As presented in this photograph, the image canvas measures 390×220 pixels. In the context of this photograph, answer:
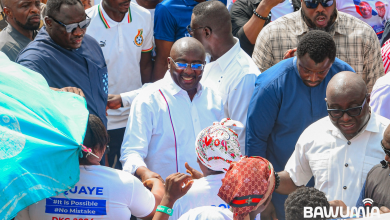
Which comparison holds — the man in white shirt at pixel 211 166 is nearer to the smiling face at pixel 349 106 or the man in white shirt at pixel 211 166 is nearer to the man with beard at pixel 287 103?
the smiling face at pixel 349 106

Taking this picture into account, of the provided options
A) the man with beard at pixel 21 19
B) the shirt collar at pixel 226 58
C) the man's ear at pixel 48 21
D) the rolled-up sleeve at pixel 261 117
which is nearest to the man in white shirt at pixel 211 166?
the rolled-up sleeve at pixel 261 117

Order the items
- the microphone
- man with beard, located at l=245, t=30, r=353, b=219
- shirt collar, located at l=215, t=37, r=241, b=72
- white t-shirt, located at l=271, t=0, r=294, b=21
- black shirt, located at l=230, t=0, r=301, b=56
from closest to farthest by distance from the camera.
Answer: the microphone
man with beard, located at l=245, t=30, r=353, b=219
shirt collar, located at l=215, t=37, r=241, b=72
black shirt, located at l=230, t=0, r=301, b=56
white t-shirt, located at l=271, t=0, r=294, b=21

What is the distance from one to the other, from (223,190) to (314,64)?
5.87ft

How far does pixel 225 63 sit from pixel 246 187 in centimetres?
229

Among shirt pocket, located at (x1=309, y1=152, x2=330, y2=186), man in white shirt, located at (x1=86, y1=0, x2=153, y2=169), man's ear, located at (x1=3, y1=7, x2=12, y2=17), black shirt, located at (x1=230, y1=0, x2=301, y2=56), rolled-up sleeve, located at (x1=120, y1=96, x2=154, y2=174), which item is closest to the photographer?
shirt pocket, located at (x1=309, y1=152, x2=330, y2=186)

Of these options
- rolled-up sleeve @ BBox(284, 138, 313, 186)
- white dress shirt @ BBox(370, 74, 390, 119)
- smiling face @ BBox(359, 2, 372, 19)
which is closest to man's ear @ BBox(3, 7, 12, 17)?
rolled-up sleeve @ BBox(284, 138, 313, 186)

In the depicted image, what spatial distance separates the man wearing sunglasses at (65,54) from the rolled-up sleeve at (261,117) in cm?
129

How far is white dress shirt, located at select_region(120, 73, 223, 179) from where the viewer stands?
3.82 m

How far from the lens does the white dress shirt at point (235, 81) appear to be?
438cm

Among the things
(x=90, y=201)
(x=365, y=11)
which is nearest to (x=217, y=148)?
(x=90, y=201)

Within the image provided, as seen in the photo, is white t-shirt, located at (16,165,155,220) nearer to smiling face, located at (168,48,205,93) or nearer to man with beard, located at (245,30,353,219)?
smiling face, located at (168,48,205,93)

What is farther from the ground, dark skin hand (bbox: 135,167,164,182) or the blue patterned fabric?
the blue patterned fabric

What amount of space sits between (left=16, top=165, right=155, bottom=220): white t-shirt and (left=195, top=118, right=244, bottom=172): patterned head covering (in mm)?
548

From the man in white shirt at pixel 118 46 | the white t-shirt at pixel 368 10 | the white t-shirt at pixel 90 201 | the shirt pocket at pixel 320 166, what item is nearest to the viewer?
the white t-shirt at pixel 90 201
